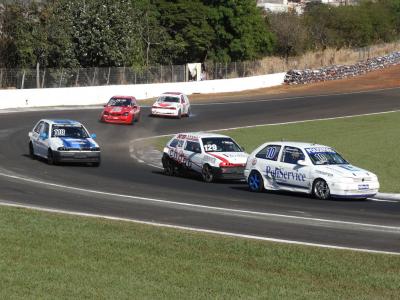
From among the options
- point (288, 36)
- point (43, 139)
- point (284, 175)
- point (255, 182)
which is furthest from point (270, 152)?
point (288, 36)

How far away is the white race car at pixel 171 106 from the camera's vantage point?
2018 inches

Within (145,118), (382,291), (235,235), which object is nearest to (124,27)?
(145,118)

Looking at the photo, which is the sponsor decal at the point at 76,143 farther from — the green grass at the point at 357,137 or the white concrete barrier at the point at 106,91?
the white concrete barrier at the point at 106,91

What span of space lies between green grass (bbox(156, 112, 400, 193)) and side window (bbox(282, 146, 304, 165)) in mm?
2714

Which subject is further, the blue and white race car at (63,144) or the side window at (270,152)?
the blue and white race car at (63,144)

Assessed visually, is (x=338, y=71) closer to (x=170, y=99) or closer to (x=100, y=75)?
(x=100, y=75)

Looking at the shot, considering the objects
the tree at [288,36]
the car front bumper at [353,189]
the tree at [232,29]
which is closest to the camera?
the car front bumper at [353,189]

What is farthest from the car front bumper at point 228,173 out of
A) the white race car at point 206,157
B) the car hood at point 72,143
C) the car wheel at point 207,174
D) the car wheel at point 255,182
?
the car hood at point 72,143

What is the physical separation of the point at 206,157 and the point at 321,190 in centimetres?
532

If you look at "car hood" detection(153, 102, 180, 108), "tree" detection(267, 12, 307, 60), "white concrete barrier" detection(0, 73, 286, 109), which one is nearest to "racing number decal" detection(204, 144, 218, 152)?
"car hood" detection(153, 102, 180, 108)

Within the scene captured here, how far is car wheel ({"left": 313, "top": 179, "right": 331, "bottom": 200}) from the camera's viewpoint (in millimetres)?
22688

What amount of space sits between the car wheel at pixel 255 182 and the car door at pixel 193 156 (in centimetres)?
308

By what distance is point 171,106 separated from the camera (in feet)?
168

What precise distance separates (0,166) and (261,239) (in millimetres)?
15319
